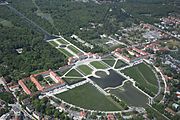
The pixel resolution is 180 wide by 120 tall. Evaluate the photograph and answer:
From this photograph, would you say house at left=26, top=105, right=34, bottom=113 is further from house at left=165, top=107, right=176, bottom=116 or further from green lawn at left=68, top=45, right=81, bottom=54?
green lawn at left=68, top=45, right=81, bottom=54

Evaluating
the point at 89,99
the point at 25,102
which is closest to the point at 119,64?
the point at 89,99

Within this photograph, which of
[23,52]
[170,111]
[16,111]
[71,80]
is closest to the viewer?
[16,111]

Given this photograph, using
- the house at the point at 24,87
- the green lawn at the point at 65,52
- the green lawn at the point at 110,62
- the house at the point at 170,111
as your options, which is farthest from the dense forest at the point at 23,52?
the house at the point at 170,111

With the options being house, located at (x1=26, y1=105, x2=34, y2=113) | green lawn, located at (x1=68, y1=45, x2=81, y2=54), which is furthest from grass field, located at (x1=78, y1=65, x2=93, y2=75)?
house, located at (x1=26, y1=105, x2=34, y2=113)

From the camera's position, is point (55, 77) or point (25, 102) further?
point (55, 77)

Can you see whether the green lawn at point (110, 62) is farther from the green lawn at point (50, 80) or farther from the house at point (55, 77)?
the green lawn at point (50, 80)

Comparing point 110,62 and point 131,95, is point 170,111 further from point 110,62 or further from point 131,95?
point 110,62
